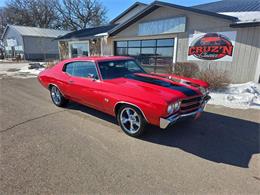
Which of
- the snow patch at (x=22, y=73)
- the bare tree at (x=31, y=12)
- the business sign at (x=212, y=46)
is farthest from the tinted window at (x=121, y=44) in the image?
the bare tree at (x=31, y=12)

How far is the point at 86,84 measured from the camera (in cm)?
422

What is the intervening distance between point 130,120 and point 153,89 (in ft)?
2.69

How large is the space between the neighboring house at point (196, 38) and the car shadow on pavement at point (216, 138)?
16.6ft

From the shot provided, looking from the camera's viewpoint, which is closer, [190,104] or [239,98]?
[190,104]

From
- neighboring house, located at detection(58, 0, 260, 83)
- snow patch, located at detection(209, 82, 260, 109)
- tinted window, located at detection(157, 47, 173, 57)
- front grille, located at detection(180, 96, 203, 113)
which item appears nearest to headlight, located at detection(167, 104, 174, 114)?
front grille, located at detection(180, 96, 203, 113)

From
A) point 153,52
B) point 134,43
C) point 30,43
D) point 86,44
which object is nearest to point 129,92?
point 153,52

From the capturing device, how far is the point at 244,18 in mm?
8172

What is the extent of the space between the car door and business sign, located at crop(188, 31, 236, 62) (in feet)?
23.6

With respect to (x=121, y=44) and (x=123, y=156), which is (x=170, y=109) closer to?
(x=123, y=156)

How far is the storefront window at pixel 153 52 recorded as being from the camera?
10953 millimetres

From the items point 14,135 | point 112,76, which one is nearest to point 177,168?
point 112,76

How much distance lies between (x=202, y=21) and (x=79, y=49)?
1336 cm

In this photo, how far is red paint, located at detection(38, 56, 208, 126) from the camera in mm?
3042

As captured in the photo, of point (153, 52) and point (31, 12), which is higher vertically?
point (31, 12)
